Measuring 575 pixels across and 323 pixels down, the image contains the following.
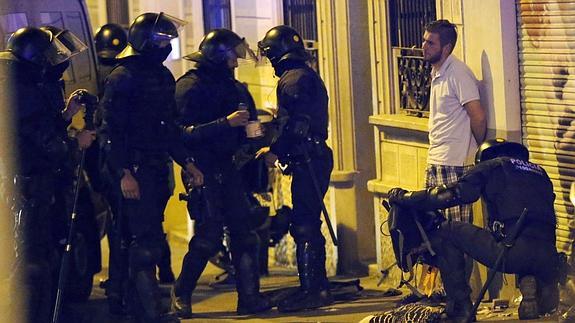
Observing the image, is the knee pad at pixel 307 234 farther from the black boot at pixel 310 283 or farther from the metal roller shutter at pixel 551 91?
the metal roller shutter at pixel 551 91

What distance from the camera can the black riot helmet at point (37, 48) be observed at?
945 centimetres

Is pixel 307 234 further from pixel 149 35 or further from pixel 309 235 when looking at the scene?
pixel 149 35

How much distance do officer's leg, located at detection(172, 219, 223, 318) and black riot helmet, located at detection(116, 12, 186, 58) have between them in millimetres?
1284

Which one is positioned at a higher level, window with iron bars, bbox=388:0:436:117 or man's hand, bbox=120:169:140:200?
window with iron bars, bbox=388:0:436:117

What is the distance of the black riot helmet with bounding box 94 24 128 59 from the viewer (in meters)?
11.8

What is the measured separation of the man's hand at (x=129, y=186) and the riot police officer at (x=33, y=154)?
420 mm

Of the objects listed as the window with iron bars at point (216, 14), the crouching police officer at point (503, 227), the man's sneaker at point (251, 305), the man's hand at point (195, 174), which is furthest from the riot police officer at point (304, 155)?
the window with iron bars at point (216, 14)

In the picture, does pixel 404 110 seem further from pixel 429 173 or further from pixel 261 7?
pixel 261 7

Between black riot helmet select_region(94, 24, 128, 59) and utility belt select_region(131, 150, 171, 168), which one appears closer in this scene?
utility belt select_region(131, 150, 171, 168)

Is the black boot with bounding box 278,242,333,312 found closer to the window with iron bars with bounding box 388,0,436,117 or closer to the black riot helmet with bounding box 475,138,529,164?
the window with iron bars with bounding box 388,0,436,117

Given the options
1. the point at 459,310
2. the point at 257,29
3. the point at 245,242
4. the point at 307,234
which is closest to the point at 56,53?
the point at 245,242

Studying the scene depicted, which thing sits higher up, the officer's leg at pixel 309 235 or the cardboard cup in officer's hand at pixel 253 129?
the cardboard cup in officer's hand at pixel 253 129

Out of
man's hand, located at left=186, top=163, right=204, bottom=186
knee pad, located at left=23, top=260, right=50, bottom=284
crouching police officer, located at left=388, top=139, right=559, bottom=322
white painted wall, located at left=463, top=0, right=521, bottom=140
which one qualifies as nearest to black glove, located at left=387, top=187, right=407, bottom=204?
crouching police officer, located at left=388, top=139, right=559, bottom=322

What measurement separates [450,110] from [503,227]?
3.97 ft
